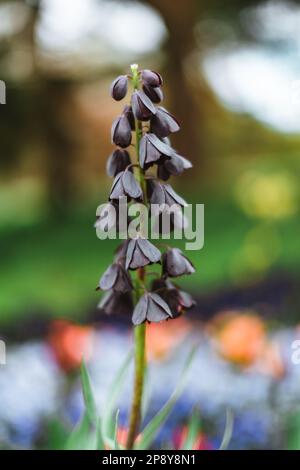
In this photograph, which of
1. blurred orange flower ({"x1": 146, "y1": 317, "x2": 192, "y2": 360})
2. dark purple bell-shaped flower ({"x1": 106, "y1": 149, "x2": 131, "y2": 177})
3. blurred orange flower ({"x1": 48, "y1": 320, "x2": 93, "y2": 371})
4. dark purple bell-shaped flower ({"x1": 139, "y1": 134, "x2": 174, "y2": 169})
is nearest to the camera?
dark purple bell-shaped flower ({"x1": 139, "y1": 134, "x2": 174, "y2": 169})

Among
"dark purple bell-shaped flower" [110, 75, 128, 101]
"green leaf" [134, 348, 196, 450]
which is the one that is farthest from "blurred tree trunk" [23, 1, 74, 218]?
"dark purple bell-shaped flower" [110, 75, 128, 101]

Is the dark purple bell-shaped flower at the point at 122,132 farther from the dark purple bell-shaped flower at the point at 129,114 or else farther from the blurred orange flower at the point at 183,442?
the blurred orange flower at the point at 183,442

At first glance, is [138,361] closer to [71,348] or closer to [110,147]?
[71,348]

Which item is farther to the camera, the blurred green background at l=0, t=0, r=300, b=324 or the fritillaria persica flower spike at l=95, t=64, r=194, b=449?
the blurred green background at l=0, t=0, r=300, b=324

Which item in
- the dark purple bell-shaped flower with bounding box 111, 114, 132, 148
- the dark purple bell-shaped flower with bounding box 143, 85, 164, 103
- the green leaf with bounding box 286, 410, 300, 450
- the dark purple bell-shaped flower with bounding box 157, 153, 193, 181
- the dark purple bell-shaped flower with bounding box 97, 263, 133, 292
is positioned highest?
the dark purple bell-shaped flower with bounding box 143, 85, 164, 103

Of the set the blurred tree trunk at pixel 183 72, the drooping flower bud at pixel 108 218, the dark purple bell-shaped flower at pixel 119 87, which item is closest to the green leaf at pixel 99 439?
the drooping flower bud at pixel 108 218

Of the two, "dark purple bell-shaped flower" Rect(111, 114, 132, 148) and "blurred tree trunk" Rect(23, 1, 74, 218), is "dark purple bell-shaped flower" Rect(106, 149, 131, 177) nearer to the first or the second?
"dark purple bell-shaped flower" Rect(111, 114, 132, 148)
